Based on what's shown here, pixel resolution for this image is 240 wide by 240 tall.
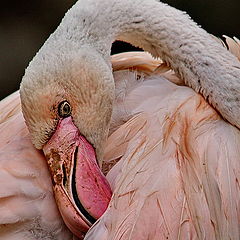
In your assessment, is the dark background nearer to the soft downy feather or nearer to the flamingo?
the flamingo

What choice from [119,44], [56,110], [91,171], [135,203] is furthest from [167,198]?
[119,44]

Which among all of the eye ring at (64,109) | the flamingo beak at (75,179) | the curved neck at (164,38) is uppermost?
the curved neck at (164,38)

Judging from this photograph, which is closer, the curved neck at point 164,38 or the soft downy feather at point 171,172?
the soft downy feather at point 171,172

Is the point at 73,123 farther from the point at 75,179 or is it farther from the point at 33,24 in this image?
the point at 33,24

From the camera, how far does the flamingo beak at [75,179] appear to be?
2459mm

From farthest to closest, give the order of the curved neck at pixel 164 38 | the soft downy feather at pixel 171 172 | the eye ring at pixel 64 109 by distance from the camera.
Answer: the curved neck at pixel 164 38 < the eye ring at pixel 64 109 < the soft downy feather at pixel 171 172

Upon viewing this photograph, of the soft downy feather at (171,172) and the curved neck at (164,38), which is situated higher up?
the curved neck at (164,38)

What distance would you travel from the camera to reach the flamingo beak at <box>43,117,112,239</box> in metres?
2.46

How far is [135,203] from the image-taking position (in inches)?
95.0

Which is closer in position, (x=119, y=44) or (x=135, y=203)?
(x=135, y=203)

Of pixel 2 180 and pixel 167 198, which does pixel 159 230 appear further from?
pixel 2 180

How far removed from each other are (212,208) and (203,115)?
1.00 ft

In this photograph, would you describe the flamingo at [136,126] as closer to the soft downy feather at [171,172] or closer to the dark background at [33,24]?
the soft downy feather at [171,172]

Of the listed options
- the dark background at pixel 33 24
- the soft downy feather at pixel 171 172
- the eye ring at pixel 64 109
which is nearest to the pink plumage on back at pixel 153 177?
the soft downy feather at pixel 171 172
